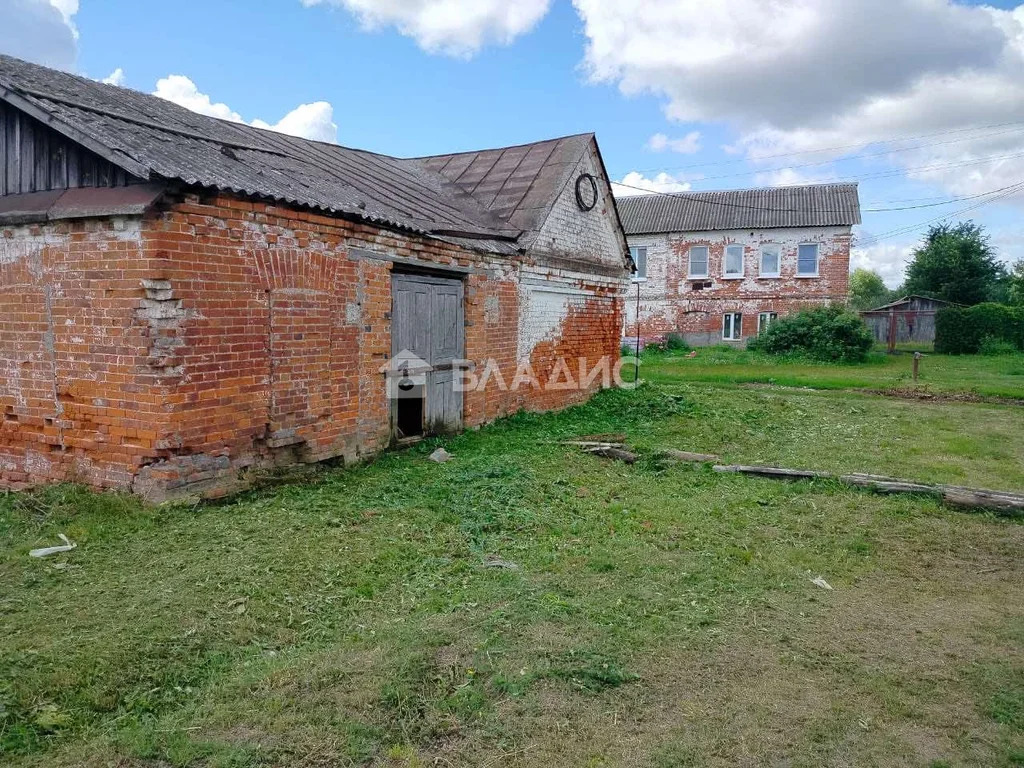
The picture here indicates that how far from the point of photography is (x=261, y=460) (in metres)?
6.43

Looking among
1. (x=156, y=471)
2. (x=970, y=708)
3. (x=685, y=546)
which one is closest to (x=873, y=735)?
(x=970, y=708)

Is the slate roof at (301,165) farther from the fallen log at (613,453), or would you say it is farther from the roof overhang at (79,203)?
the fallen log at (613,453)

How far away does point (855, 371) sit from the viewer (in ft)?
65.3

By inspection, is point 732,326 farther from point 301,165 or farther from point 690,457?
point 301,165

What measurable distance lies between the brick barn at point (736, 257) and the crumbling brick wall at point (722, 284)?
0.13ft

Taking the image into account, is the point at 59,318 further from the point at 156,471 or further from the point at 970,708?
the point at 970,708

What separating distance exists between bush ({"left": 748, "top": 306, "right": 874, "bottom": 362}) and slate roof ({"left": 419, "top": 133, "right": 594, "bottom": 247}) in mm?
14059

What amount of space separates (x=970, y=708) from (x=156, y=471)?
578 centimetres

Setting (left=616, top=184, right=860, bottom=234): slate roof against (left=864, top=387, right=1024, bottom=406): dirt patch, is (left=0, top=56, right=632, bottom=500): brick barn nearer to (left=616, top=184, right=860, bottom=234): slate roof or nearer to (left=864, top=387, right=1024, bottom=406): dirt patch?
(left=864, top=387, right=1024, bottom=406): dirt patch

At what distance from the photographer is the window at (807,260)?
26516 mm

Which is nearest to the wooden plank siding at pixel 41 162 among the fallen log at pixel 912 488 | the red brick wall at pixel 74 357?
the red brick wall at pixel 74 357

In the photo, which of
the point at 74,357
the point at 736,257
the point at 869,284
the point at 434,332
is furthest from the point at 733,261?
the point at 869,284

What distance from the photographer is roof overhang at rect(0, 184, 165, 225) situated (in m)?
5.30

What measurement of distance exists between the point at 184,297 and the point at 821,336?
2196 centimetres
